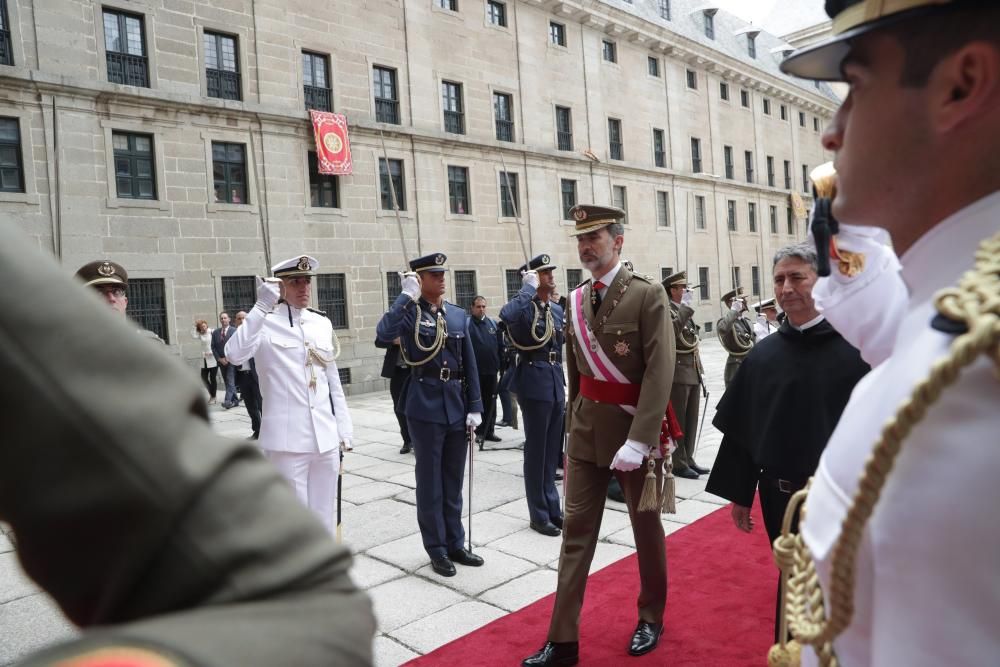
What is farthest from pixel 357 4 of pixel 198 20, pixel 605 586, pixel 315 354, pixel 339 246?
pixel 605 586

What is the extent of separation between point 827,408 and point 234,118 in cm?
1601

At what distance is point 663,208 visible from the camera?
2858 cm

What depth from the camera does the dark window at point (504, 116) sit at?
22047 millimetres

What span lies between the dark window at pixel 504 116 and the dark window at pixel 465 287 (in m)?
4.52

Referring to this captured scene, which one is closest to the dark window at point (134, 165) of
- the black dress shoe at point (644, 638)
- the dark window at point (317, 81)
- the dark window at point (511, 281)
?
the dark window at point (317, 81)

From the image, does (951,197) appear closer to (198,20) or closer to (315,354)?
(315,354)

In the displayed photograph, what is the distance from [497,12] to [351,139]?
718 centimetres

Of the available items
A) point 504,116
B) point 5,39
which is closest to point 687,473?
point 5,39

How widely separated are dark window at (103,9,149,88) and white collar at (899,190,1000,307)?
1723 centimetres

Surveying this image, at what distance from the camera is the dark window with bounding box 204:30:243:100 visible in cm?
1631

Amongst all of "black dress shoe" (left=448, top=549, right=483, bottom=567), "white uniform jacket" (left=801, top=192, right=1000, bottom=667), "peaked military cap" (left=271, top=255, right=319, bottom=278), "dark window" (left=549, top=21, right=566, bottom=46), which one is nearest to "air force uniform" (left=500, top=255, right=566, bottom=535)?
"black dress shoe" (left=448, top=549, right=483, bottom=567)

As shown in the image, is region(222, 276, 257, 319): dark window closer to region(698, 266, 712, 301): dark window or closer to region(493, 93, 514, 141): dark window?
region(493, 93, 514, 141): dark window

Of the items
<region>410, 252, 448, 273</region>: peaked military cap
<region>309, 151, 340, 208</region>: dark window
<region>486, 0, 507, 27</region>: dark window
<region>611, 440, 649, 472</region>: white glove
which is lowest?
<region>611, 440, 649, 472</region>: white glove

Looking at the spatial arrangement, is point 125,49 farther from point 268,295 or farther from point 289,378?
point 289,378
